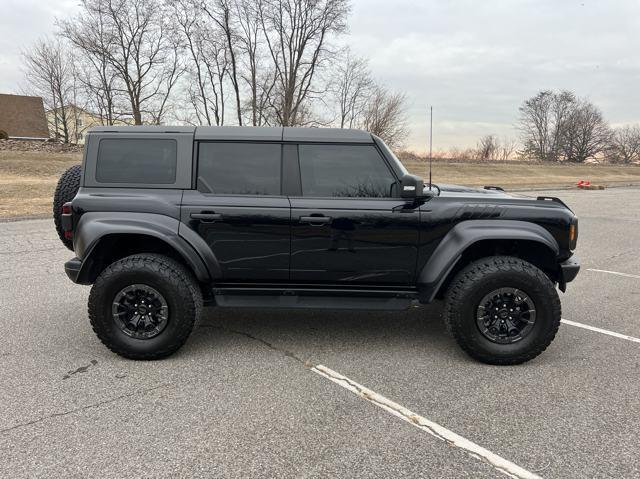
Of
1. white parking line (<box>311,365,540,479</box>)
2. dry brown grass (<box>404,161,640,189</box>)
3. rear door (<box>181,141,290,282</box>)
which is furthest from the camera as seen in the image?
dry brown grass (<box>404,161,640,189</box>)

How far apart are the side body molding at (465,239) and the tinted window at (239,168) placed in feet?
4.45

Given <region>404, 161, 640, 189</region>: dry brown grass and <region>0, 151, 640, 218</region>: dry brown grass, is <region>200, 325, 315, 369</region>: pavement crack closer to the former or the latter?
<region>0, 151, 640, 218</region>: dry brown grass

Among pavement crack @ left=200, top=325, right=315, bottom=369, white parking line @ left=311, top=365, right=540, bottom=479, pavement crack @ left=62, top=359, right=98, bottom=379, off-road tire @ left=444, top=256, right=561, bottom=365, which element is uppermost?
off-road tire @ left=444, top=256, right=561, bottom=365

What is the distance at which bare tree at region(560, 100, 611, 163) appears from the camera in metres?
68.2

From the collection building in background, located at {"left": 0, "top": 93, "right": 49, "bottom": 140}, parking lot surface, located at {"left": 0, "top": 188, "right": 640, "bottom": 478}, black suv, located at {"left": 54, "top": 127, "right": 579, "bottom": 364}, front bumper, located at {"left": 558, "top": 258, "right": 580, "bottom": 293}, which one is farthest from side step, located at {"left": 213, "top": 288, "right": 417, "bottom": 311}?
building in background, located at {"left": 0, "top": 93, "right": 49, "bottom": 140}

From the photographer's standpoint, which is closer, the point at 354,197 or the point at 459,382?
the point at 459,382

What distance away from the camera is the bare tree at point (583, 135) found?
68188 millimetres

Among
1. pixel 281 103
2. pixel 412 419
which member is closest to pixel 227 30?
pixel 281 103

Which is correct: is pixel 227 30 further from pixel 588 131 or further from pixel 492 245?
pixel 588 131

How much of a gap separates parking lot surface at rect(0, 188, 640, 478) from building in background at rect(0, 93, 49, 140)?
4865 cm

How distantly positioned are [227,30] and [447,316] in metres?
37.9

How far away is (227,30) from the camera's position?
36625mm

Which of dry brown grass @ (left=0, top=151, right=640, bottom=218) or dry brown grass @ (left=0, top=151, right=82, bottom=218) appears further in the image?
dry brown grass @ (left=0, top=151, right=640, bottom=218)

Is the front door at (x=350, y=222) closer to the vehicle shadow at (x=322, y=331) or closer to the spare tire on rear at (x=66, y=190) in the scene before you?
the vehicle shadow at (x=322, y=331)
